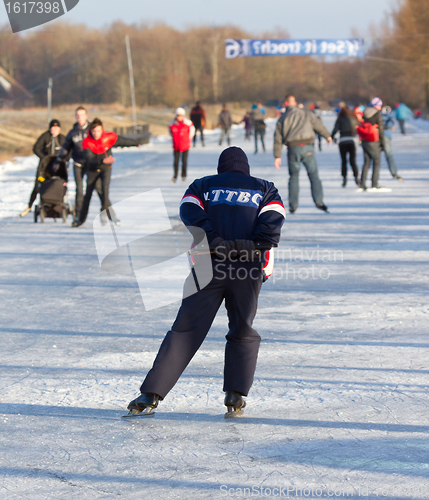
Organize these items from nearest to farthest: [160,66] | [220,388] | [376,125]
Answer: [220,388] → [376,125] → [160,66]

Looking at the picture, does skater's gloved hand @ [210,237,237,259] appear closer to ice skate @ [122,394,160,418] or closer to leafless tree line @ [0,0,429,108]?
ice skate @ [122,394,160,418]

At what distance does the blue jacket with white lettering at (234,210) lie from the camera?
3.85m

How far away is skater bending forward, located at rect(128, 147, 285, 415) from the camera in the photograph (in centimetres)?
386

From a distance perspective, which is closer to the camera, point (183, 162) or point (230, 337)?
point (230, 337)

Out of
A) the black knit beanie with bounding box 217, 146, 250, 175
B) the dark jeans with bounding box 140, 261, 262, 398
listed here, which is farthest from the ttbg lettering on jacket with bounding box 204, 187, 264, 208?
the dark jeans with bounding box 140, 261, 262, 398

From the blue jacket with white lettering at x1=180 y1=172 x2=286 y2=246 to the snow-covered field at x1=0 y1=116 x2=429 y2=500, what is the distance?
974mm

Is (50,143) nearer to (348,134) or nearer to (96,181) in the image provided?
(96,181)

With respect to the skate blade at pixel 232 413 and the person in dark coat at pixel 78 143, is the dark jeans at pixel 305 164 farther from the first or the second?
the skate blade at pixel 232 413

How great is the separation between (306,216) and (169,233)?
2363 mm

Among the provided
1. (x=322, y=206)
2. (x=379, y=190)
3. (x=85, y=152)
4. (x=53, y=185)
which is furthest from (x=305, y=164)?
(x=53, y=185)

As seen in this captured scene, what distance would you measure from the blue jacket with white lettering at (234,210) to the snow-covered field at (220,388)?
0.97 m

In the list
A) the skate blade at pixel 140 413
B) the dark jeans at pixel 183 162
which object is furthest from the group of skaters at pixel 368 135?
the skate blade at pixel 140 413

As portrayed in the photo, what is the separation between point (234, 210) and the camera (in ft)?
12.7

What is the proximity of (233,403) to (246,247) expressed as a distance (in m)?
0.82
